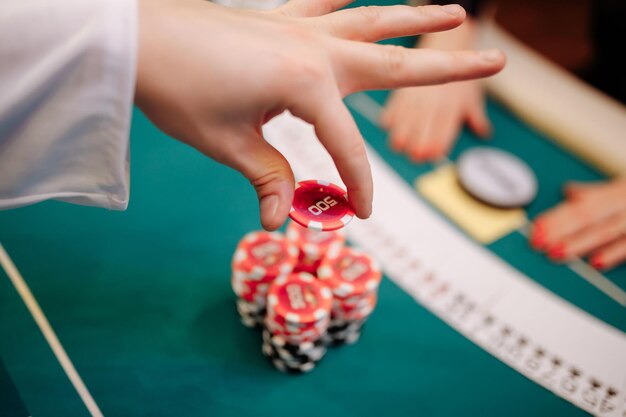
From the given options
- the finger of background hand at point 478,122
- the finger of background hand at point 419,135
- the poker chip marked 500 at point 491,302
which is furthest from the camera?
the finger of background hand at point 478,122

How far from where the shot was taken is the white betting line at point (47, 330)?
3.15 ft

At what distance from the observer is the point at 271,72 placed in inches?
27.9

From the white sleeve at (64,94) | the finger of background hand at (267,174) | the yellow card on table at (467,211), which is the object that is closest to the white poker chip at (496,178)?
the yellow card on table at (467,211)

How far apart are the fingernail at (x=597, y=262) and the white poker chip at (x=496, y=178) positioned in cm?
23

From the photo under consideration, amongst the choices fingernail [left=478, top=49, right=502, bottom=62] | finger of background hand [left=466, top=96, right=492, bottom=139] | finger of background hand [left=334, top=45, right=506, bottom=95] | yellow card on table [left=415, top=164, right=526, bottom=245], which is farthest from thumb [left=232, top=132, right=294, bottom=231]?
finger of background hand [left=466, top=96, right=492, bottom=139]

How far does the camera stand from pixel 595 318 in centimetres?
127

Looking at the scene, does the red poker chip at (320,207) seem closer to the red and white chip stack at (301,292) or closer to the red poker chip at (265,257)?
the red and white chip stack at (301,292)

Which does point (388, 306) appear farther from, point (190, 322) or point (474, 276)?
point (190, 322)

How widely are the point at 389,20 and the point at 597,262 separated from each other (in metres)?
0.96

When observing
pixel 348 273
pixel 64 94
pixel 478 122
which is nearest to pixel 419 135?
pixel 478 122

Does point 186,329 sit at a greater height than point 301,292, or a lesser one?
lesser

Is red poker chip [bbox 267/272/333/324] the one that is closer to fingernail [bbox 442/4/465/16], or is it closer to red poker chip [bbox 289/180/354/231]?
red poker chip [bbox 289/180/354/231]

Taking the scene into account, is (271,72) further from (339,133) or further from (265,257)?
(265,257)

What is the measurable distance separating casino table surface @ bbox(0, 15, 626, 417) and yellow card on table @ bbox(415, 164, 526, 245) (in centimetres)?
5
